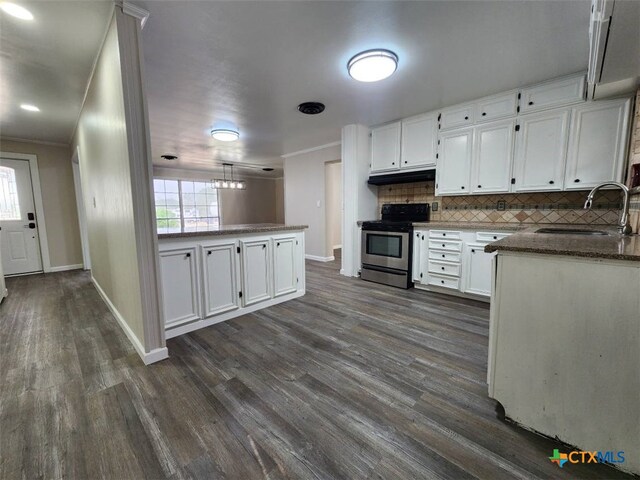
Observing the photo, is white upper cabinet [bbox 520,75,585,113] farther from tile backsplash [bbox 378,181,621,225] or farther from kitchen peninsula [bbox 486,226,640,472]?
kitchen peninsula [bbox 486,226,640,472]

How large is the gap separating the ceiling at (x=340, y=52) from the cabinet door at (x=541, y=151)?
0.42 metres

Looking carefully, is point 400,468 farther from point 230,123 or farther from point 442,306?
point 230,123

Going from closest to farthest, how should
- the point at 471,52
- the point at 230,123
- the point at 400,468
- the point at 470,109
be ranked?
the point at 400,468 < the point at 471,52 < the point at 470,109 < the point at 230,123

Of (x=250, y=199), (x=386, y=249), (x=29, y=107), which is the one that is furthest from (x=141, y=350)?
(x=250, y=199)

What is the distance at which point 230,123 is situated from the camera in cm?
384

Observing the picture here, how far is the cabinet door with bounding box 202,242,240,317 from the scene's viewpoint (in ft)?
7.97

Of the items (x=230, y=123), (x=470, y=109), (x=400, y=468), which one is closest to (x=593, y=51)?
(x=470, y=109)

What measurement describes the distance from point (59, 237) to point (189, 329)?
446 centimetres

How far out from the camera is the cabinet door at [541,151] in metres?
2.63

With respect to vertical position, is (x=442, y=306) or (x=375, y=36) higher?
(x=375, y=36)

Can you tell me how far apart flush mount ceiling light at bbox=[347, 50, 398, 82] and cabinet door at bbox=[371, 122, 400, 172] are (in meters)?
1.64

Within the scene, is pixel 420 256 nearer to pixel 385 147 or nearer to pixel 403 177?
pixel 403 177

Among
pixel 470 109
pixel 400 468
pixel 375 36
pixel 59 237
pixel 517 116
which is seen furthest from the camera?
→ pixel 59 237

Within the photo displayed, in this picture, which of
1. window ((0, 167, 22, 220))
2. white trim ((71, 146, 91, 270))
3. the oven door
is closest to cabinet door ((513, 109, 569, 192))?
the oven door
